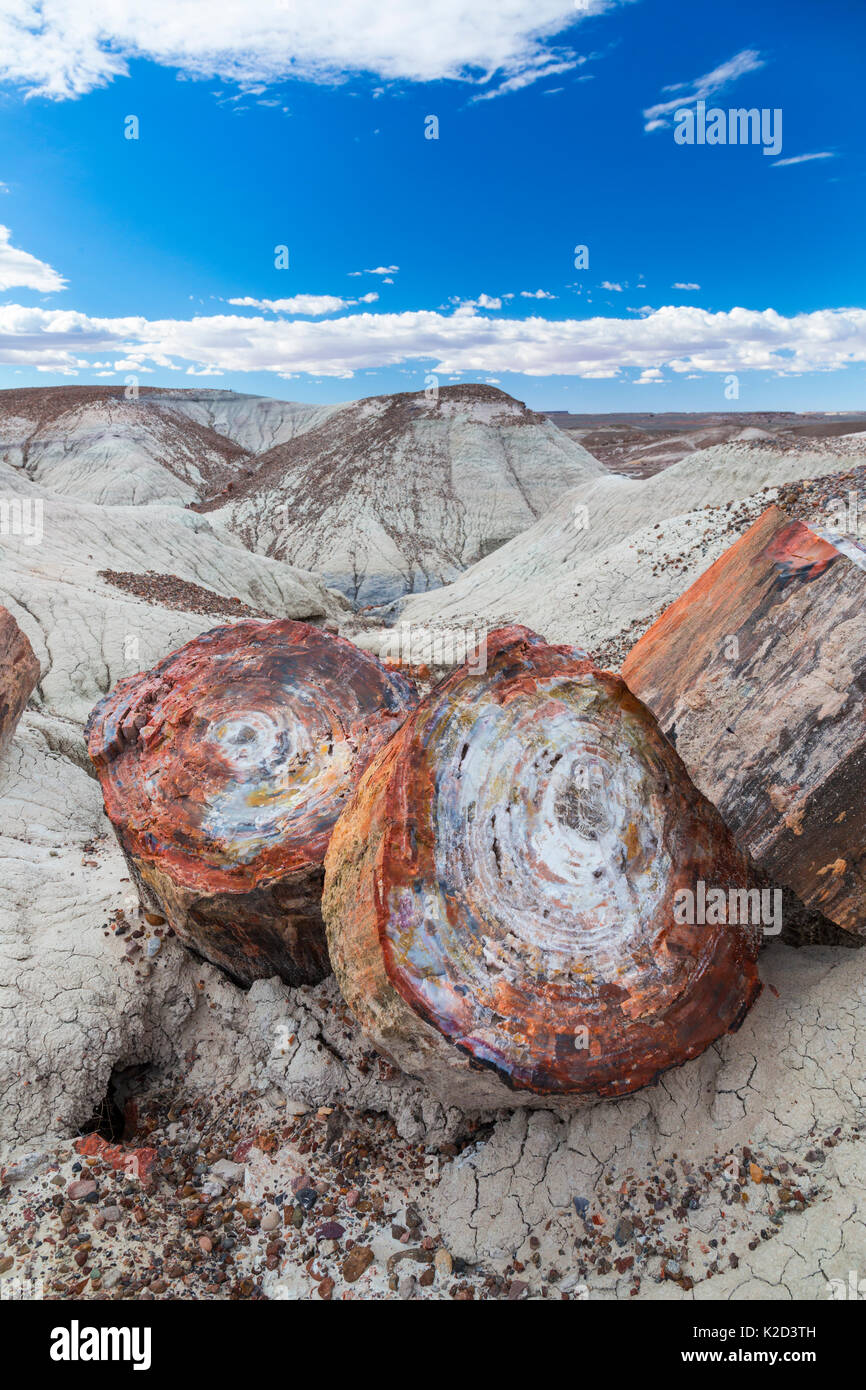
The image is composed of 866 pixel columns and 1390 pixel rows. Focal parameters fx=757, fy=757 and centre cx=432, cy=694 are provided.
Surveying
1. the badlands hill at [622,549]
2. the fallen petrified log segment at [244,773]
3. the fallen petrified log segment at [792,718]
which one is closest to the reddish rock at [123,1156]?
the fallen petrified log segment at [244,773]

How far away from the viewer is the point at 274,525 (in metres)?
36.5

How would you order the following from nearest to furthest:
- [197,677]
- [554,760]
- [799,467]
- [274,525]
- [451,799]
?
[451,799] < [554,760] < [197,677] < [799,467] < [274,525]

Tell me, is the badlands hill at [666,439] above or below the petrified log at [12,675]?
above

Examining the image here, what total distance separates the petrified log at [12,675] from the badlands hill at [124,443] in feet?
119

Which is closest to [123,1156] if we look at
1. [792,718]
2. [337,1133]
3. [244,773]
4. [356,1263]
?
[337,1133]

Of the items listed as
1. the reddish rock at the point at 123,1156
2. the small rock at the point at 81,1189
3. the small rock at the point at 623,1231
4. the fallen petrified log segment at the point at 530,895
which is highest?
the fallen petrified log segment at the point at 530,895

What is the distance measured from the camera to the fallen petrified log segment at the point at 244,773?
3.87 meters

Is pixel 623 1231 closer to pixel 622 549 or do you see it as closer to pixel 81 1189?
pixel 81 1189

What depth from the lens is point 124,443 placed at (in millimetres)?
48875

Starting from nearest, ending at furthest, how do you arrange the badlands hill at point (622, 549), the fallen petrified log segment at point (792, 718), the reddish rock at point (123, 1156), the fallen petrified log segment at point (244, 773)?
1. the fallen petrified log segment at point (792, 718)
2. the reddish rock at point (123, 1156)
3. the fallen petrified log segment at point (244, 773)
4. the badlands hill at point (622, 549)

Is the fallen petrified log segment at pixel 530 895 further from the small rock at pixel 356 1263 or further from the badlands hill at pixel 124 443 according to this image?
the badlands hill at pixel 124 443

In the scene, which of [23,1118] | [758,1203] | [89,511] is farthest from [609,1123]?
[89,511]

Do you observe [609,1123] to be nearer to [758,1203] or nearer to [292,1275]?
[758,1203]

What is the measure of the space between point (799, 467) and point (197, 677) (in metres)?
16.4
